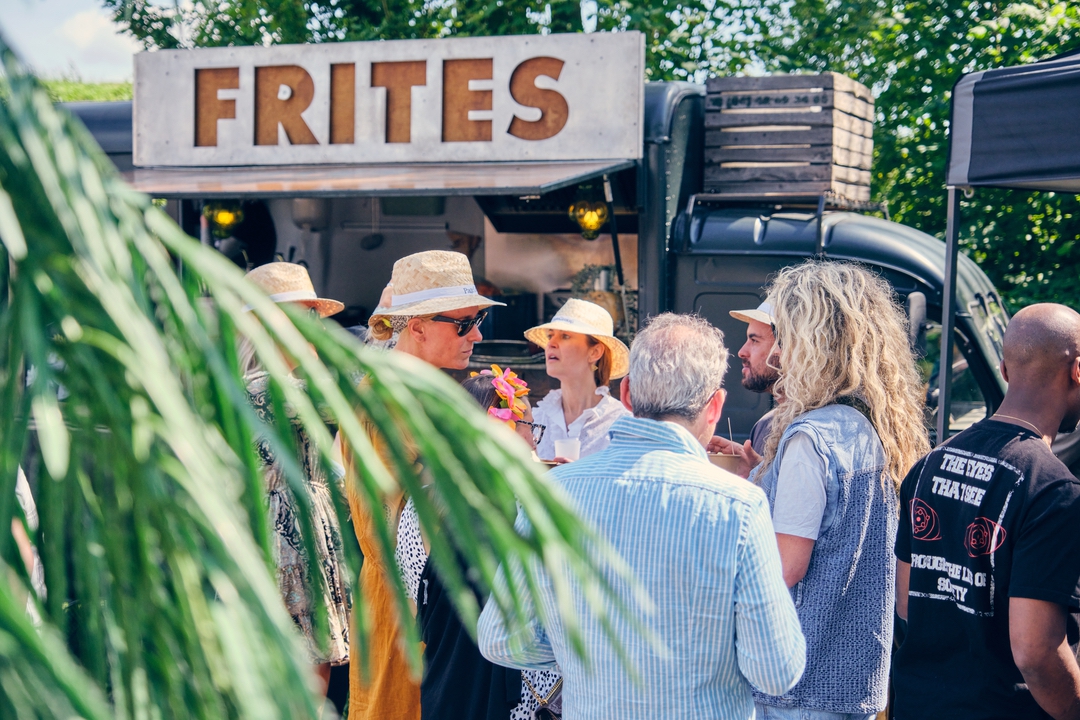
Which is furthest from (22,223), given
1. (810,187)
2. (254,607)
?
(810,187)

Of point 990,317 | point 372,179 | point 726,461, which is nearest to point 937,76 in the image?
point 990,317

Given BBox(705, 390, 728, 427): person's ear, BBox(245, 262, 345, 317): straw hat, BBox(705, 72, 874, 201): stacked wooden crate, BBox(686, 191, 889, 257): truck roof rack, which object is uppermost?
BBox(705, 72, 874, 201): stacked wooden crate

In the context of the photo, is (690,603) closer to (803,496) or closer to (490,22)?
(803,496)

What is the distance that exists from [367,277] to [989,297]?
172 inches

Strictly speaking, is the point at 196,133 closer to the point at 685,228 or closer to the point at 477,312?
the point at 685,228

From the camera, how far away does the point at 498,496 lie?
0.46 m

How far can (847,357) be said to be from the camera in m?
2.40

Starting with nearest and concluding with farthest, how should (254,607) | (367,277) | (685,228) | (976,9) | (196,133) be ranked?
(254,607), (685,228), (196,133), (367,277), (976,9)

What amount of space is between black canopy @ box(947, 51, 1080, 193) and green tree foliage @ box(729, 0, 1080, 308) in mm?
4956

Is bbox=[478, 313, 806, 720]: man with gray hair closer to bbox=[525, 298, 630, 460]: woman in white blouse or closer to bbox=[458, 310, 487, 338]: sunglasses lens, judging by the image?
bbox=[458, 310, 487, 338]: sunglasses lens

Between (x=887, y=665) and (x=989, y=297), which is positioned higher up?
(x=989, y=297)

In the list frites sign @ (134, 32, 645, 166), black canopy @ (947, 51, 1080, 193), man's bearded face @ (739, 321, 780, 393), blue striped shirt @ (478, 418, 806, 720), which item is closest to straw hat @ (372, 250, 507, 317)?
man's bearded face @ (739, 321, 780, 393)

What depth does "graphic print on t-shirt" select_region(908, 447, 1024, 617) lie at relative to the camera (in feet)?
6.56

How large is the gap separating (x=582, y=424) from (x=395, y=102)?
120 inches
